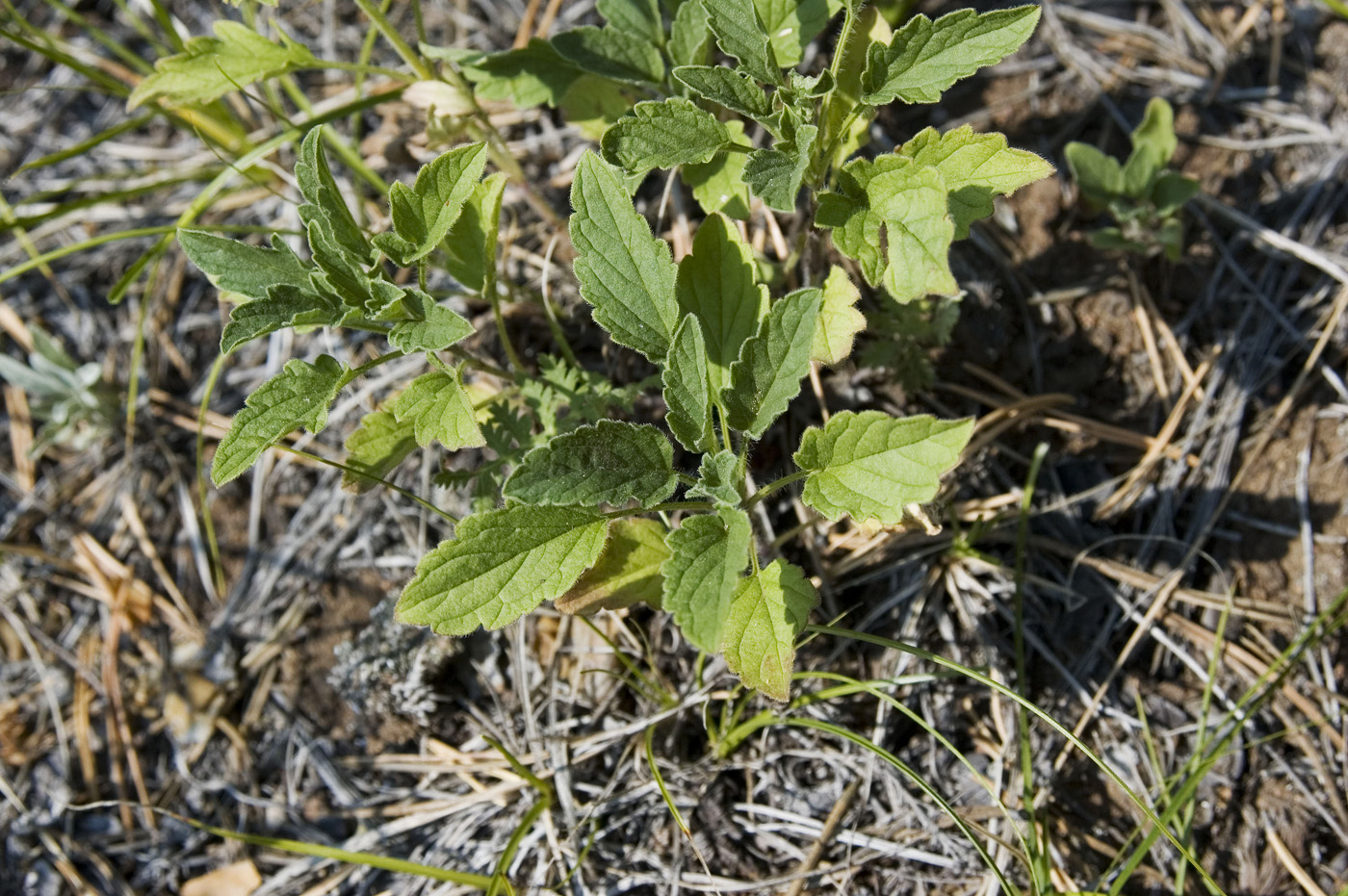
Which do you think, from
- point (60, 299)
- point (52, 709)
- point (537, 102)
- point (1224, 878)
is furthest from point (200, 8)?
Result: point (1224, 878)

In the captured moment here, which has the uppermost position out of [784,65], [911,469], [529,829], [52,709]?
[784,65]

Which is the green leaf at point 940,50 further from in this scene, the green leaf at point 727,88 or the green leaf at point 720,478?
the green leaf at point 720,478

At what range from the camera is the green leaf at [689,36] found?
7.54ft

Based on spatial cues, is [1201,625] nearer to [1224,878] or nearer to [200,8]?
[1224,878]

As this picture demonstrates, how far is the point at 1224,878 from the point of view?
250 cm

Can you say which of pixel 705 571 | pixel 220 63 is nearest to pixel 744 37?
pixel 705 571

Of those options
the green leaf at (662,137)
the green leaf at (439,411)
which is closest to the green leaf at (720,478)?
the green leaf at (439,411)

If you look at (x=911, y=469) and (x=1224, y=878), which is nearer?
(x=911, y=469)

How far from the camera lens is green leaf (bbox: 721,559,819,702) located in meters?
1.93

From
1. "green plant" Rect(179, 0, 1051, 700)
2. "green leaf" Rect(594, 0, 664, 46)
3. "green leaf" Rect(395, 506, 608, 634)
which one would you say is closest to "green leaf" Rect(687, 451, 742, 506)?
"green plant" Rect(179, 0, 1051, 700)

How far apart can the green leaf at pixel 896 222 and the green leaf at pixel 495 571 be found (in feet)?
2.73

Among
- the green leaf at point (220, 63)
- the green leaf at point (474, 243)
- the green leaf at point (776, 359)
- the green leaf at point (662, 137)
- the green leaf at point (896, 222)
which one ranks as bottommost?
the green leaf at point (776, 359)

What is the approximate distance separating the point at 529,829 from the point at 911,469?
152cm

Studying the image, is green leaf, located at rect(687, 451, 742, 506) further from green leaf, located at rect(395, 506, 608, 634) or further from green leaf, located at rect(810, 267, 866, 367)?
green leaf, located at rect(810, 267, 866, 367)
